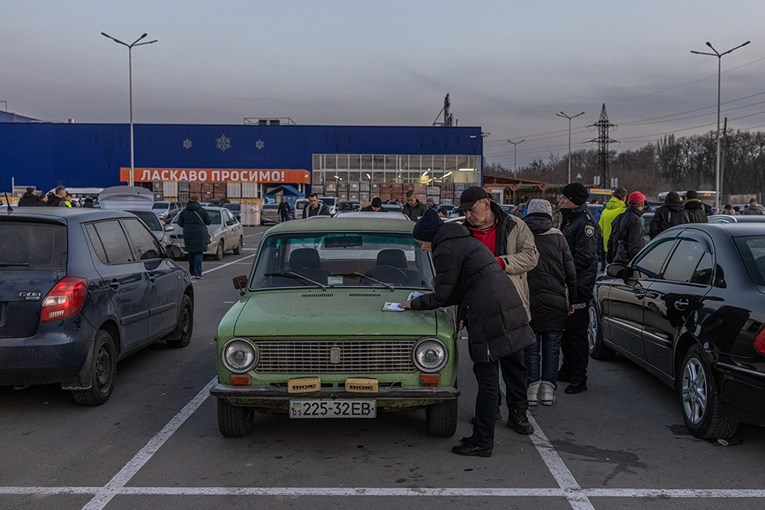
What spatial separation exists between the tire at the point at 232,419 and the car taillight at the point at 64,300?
62.6 inches

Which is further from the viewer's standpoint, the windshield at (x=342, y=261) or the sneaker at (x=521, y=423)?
the windshield at (x=342, y=261)

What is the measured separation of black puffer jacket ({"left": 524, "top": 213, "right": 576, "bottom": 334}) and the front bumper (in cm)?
151

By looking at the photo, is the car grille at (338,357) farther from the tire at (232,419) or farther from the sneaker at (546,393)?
the sneaker at (546,393)

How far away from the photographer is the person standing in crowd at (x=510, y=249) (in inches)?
219

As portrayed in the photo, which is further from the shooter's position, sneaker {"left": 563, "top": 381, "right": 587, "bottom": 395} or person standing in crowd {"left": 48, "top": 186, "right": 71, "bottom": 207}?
person standing in crowd {"left": 48, "top": 186, "right": 71, "bottom": 207}

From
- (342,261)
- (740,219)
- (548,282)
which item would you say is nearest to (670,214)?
(740,219)

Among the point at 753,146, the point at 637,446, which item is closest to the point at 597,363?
the point at 637,446

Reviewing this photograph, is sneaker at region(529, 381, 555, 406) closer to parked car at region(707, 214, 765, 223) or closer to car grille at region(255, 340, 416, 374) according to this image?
car grille at region(255, 340, 416, 374)

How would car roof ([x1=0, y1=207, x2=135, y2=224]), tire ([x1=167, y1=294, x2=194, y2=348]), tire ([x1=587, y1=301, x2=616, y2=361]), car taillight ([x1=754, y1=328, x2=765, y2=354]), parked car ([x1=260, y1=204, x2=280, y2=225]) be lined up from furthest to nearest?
parked car ([x1=260, y1=204, x2=280, y2=225]) < tire ([x1=167, y1=294, x2=194, y2=348]) < tire ([x1=587, y1=301, x2=616, y2=361]) < car roof ([x1=0, y1=207, x2=135, y2=224]) < car taillight ([x1=754, y1=328, x2=765, y2=354])

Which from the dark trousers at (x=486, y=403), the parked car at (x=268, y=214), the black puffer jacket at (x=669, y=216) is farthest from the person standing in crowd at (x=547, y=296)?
the parked car at (x=268, y=214)

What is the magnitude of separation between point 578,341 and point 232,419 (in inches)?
131

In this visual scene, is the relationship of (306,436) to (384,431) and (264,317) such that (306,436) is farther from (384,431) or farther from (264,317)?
(264,317)

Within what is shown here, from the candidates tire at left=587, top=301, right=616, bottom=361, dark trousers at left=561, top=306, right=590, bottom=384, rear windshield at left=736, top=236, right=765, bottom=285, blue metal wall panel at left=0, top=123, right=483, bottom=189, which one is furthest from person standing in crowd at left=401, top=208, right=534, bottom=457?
→ blue metal wall panel at left=0, top=123, right=483, bottom=189

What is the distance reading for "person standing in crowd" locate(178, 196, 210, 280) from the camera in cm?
1582
